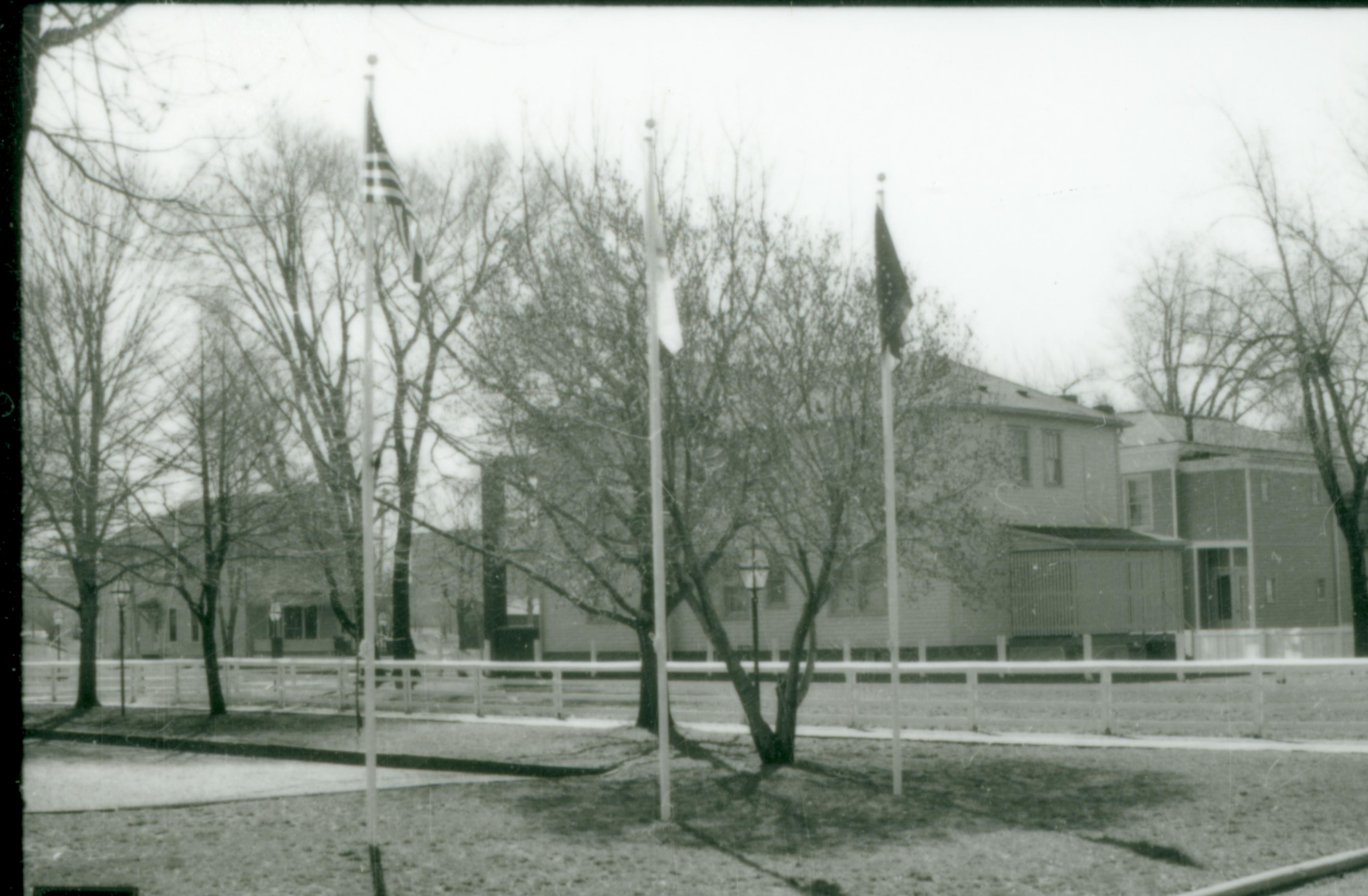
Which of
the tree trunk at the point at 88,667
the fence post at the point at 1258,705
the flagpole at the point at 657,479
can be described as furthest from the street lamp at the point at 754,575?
the tree trunk at the point at 88,667

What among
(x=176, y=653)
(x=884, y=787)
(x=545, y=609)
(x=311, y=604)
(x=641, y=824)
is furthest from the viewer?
(x=176, y=653)

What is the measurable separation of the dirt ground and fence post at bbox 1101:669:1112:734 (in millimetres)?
1869

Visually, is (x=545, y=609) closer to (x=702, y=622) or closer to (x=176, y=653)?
(x=702, y=622)

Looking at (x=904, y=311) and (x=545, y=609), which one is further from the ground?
(x=904, y=311)

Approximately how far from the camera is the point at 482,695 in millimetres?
23594

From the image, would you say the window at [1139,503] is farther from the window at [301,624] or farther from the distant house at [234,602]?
the window at [301,624]

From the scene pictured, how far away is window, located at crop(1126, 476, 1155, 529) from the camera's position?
3947cm

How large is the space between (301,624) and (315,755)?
5042cm

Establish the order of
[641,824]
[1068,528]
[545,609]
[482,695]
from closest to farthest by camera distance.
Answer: [641,824], [482,695], [1068,528], [545,609]

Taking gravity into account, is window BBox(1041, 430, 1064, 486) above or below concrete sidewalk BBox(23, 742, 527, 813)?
above

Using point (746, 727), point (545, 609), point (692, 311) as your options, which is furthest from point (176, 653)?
point (692, 311)

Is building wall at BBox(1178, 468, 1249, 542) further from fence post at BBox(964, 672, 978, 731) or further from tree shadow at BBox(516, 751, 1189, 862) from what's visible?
tree shadow at BBox(516, 751, 1189, 862)

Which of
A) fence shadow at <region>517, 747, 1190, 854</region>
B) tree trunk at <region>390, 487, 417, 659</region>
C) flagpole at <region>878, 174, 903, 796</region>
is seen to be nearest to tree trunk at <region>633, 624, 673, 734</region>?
fence shadow at <region>517, 747, 1190, 854</region>

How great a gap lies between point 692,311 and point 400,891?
794cm
